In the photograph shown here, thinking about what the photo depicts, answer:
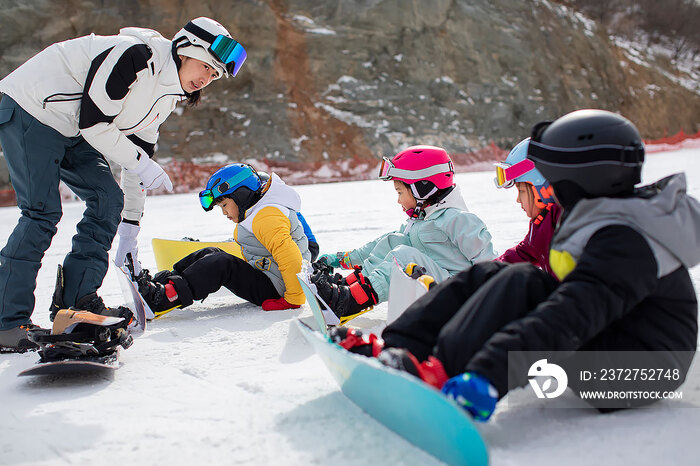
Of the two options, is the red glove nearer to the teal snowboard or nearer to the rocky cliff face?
the teal snowboard

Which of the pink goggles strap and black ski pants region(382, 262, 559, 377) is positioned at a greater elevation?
the pink goggles strap

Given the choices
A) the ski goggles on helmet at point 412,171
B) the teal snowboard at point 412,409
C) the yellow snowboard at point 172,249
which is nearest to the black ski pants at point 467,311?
the teal snowboard at point 412,409

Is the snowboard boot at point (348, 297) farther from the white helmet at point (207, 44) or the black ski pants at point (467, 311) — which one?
the white helmet at point (207, 44)

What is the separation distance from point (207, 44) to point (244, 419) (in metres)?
1.66

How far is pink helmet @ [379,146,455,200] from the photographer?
8.86 ft

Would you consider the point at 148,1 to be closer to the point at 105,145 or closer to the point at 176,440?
the point at 105,145

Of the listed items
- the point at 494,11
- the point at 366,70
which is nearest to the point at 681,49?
the point at 494,11

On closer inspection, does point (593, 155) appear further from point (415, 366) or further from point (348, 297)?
Answer: point (348, 297)

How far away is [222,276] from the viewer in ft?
9.36

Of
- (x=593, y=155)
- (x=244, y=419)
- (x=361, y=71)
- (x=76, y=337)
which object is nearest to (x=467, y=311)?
(x=593, y=155)

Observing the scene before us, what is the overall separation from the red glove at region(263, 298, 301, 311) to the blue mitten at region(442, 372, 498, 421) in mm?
1822

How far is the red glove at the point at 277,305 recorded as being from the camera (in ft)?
9.51

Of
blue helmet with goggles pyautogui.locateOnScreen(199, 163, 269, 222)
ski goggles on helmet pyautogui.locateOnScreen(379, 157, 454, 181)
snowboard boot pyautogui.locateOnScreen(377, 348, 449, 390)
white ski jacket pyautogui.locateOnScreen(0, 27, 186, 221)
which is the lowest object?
blue helmet with goggles pyautogui.locateOnScreen(199, 163, 269, 222)

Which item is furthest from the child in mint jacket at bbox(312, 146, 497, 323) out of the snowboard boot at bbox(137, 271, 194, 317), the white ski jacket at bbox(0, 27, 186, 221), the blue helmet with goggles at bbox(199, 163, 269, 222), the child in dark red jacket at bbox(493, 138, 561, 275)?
A: the white ski jacket at bbox(0, 27, 186, 221)
